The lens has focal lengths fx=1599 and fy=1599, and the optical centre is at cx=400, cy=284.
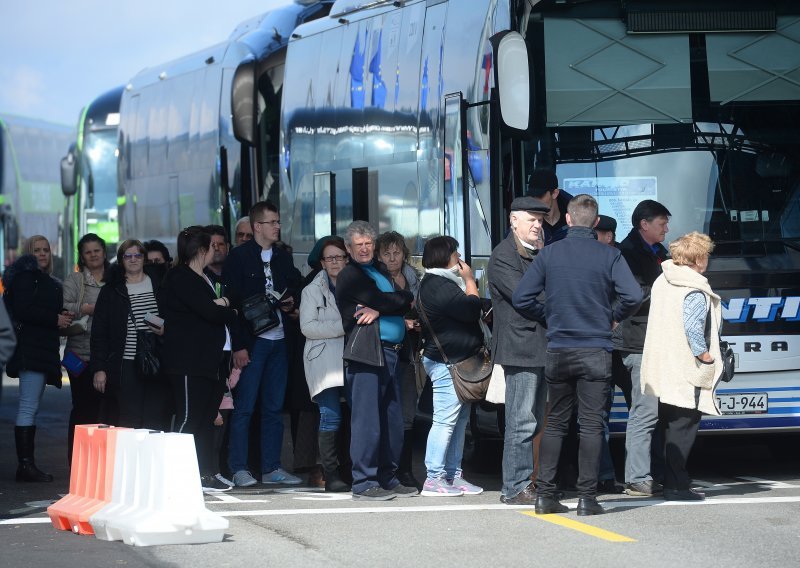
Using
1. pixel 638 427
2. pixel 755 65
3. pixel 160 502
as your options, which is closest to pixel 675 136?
pixel 755 65

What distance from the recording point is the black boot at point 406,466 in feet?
34.4

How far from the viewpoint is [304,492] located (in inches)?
416

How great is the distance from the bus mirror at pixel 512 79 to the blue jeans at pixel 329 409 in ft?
6.85

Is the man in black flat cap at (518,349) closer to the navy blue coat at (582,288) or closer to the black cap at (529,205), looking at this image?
the black cap at (529,205)

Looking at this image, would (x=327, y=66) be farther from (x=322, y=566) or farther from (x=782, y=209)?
(x=322, y=566)

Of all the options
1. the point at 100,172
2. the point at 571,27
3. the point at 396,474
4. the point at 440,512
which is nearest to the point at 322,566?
the point at 440,512

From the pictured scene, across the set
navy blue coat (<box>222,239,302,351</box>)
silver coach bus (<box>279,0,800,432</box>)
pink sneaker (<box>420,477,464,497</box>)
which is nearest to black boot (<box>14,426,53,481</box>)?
navy blue coat (<box>222,239,302,351</box>)

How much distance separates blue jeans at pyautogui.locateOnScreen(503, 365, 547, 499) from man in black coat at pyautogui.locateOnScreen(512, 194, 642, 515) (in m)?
0.33

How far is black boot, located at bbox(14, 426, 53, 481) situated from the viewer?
11352 mm

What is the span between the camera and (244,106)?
53.9ft

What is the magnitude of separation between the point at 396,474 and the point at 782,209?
3063 millimetres

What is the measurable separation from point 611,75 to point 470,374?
2.18 metres

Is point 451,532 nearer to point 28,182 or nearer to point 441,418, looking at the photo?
point 441,418

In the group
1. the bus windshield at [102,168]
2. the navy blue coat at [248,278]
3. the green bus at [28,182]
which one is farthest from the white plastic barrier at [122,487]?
the green bus at [28,182]
